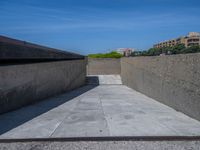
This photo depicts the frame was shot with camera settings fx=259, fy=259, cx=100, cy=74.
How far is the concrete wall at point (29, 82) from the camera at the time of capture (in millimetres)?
7348

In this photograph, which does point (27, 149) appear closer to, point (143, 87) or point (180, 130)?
point (180, 130)

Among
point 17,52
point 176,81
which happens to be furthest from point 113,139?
point 17,52

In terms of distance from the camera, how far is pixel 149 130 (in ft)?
17.4

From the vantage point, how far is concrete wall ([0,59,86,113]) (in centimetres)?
735

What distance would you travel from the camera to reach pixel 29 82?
9.22 m

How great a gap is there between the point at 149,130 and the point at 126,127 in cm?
51

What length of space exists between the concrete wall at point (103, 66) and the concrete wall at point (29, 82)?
1312cm

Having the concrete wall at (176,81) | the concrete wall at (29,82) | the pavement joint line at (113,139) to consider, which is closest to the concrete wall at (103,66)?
the concrete wall at (29,82)

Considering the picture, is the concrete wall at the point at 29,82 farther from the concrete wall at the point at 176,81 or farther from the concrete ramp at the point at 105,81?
the concrete ramp at the point at 105,81

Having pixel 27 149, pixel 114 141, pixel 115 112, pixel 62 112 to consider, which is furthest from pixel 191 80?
pixel 27 149

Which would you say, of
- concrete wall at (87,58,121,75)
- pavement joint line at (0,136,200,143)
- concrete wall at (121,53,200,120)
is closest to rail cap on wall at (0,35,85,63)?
pavement joint line at (0,136,200,143)

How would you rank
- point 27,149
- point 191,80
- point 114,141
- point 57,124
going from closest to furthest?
point 27,149, point 114,141, point 57,124, point 191,80

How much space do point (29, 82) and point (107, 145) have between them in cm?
554

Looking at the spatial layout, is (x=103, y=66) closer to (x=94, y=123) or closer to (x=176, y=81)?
(x=176, y=81)
